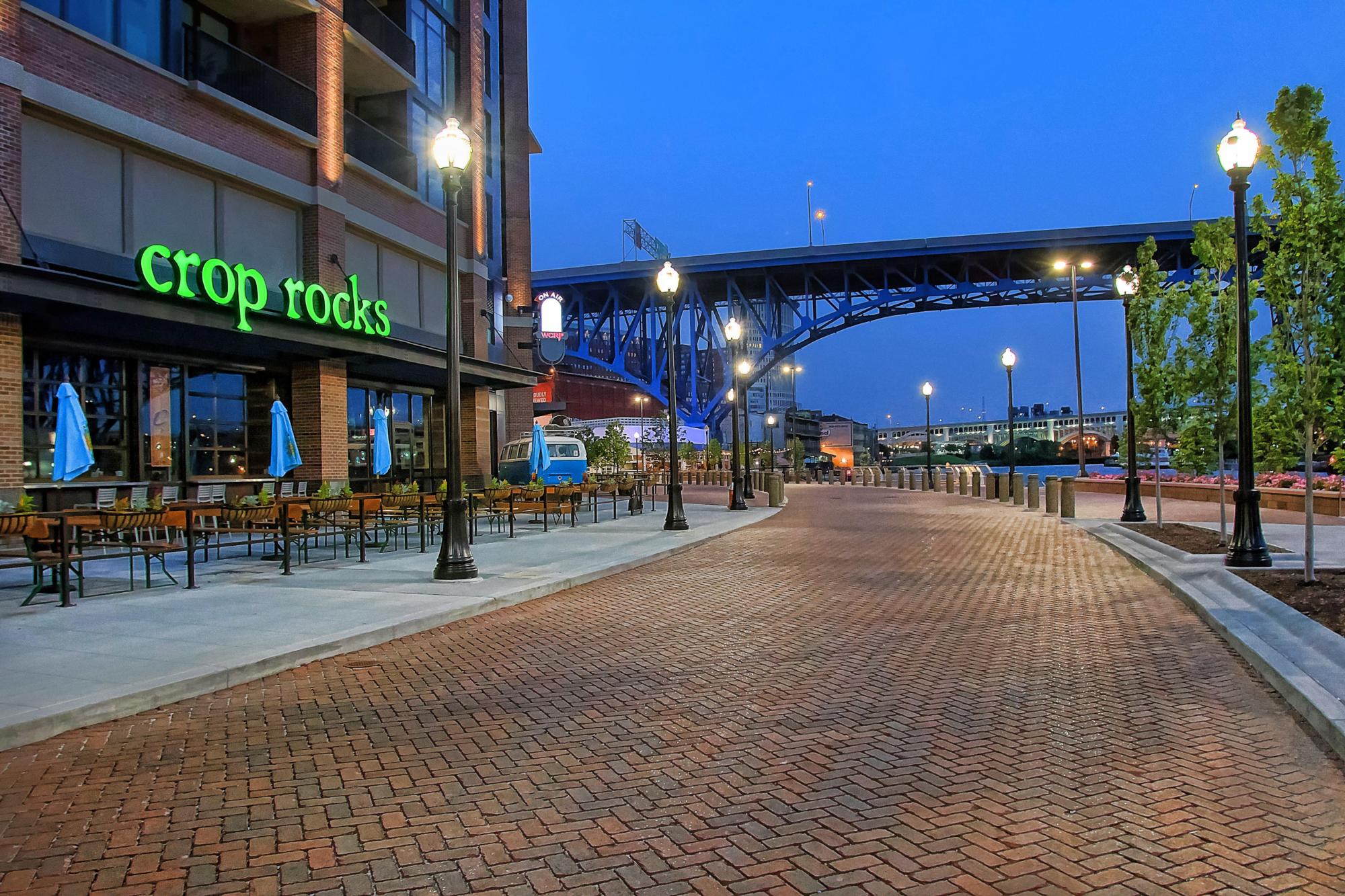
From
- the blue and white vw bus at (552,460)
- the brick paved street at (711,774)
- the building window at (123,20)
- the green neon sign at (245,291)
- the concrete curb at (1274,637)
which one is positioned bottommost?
the brick paved street at (711,774)

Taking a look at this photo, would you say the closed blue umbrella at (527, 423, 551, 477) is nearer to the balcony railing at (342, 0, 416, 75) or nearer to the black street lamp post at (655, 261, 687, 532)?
the black street lamp post at (655, 261, 687, 532)

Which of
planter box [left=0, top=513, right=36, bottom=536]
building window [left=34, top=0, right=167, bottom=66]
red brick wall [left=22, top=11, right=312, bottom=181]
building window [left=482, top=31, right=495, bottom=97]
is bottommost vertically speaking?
planter box [left=0, top=513, right=36, bottom=536]

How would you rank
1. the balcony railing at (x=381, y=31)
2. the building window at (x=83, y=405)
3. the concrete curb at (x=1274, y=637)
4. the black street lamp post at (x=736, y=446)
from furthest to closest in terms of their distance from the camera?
the black street lamp post at (x=736, y=446), the balcony railing at (x=381, y=31), the building window at (x=83, y=405), the concrete curb at (x=1274, y=637)

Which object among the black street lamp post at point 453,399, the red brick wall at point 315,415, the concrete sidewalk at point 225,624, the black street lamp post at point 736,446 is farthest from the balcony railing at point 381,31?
the concrete sidewalk at point 225,624

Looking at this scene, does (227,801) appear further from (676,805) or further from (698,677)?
(698,677)

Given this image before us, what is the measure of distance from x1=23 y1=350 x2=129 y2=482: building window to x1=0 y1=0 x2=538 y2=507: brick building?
0.12 ft

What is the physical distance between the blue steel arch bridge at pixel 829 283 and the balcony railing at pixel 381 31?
2414 cm

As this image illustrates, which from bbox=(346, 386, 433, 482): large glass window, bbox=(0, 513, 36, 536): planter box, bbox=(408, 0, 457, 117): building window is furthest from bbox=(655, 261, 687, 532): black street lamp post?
bbox=(408, 0, 457, 117): building window

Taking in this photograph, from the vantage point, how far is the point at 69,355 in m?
16.7

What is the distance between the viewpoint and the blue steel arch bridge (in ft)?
172

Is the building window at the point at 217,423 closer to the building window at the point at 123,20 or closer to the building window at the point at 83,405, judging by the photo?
the building window at the point at 83,405

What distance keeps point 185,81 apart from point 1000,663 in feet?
62.4

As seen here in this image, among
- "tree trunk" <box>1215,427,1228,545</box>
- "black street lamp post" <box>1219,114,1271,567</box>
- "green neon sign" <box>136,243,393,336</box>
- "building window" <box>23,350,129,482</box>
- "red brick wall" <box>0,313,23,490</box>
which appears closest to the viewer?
"black street lamp post" <box>1219,114,1271,567</box>

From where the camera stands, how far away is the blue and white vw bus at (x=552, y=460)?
97.7 feet
